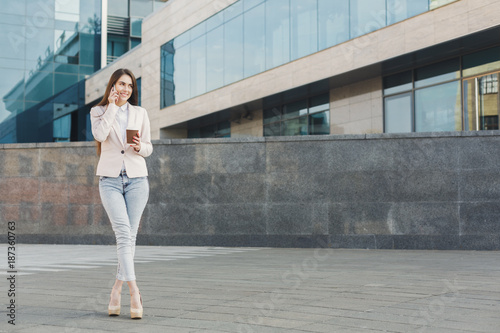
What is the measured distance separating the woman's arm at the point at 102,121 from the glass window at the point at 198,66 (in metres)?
25.8

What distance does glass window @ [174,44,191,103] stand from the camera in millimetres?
31891

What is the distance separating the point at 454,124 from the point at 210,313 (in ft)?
55.8

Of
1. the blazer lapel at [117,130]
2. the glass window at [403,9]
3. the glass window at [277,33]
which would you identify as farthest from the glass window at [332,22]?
the blazer lapel at [117,130]

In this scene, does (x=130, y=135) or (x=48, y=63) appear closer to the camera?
(x=130, y=135)

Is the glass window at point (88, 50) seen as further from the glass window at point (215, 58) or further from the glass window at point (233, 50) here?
the glass window at point (233, 50)

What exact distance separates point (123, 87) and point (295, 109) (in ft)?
73.5

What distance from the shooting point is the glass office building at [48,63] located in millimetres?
36656

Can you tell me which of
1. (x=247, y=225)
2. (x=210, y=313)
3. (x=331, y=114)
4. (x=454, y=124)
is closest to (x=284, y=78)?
(x=331, y=114)

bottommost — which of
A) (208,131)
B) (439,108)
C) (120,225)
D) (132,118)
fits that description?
(120,225)

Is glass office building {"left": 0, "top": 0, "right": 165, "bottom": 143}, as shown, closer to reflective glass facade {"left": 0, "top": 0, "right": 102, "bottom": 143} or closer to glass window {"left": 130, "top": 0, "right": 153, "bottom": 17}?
reflective glass facade {"left": 0, "top": 0, "right": 102, "bottom": 143}

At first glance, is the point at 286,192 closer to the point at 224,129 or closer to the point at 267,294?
the point at 267,294

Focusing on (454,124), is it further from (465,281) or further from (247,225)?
(465,281)

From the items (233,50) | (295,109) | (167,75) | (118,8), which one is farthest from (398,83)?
(118,8)

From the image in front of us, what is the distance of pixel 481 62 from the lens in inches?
765
